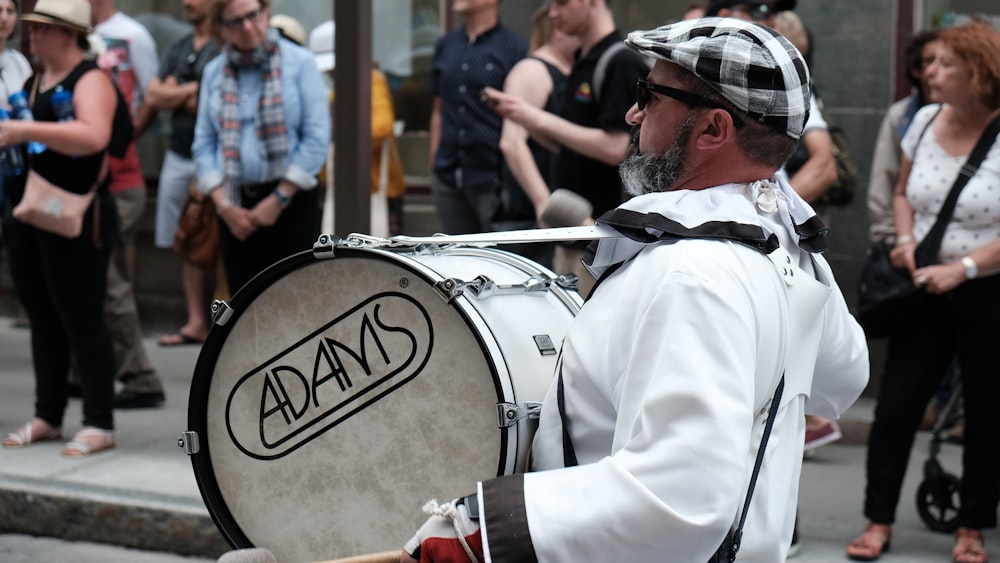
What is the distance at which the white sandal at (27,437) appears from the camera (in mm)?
5590

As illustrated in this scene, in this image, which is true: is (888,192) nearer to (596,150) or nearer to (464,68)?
(596,150)

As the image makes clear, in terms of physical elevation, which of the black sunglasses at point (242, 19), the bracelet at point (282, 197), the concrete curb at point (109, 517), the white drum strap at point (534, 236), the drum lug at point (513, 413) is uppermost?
the black sunglasses at point (242, 19)

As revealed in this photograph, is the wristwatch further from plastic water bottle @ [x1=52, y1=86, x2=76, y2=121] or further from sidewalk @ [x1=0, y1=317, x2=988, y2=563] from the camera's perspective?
plastic water bottle @ [x1=52, y1=86, x2=76, y2=121]

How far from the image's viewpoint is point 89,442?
5.45 m

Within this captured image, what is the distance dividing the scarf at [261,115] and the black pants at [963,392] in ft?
8.22

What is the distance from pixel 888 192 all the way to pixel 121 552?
326cm

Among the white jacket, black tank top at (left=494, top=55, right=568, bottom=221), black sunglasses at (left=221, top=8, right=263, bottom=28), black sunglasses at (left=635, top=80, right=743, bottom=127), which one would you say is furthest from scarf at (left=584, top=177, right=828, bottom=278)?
black sunglasses at (left=221, top=8, right=263, bottom=28)

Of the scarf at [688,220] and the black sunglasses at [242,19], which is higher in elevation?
the black sunglasses at [242,19]

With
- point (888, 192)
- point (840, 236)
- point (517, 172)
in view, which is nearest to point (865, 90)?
point (840, 236)

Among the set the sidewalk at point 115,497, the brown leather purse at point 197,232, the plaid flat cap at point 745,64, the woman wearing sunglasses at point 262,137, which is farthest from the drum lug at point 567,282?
the brown leather purse at point 197,232

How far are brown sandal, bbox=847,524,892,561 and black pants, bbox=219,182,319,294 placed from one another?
243 cm

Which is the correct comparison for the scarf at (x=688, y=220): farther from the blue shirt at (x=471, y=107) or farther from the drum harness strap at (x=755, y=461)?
the blue shirt at (x=471, y=107)

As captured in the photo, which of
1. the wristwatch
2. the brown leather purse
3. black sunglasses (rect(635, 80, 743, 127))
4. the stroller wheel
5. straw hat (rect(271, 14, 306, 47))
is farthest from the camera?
the brown leather purse

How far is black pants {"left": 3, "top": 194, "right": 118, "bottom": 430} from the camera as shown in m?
5.34
